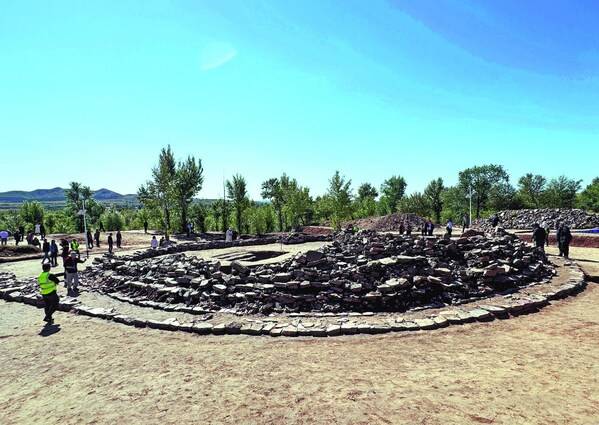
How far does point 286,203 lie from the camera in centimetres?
5141

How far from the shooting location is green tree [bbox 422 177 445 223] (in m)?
70.6

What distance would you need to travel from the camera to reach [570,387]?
6.09 m

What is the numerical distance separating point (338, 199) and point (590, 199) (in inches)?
1903

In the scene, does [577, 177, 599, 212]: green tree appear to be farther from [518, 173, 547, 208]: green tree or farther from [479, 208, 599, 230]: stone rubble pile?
A: [479, 208, 599, 230]: stone rubble pile

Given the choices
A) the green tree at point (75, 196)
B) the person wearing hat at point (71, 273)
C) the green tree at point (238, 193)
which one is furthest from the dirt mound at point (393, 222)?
the green tree at point (75, 196)

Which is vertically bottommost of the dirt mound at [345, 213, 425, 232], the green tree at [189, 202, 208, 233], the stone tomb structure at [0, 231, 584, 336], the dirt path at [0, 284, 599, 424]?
→ the dirt path at [0, 284, 599, 424]

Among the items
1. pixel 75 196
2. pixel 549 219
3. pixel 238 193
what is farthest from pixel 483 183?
pixel 75 196

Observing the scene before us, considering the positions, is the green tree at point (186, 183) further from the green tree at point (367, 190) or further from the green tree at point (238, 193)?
the green tree at point (367, 190)

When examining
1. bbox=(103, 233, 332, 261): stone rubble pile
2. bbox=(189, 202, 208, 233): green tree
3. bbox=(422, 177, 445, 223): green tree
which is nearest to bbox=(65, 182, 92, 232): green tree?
bbox=(189, 202, 208, 233): green tree

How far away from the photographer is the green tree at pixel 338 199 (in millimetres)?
44844

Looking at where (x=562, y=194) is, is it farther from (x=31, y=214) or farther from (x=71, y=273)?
(x=31, y=214)

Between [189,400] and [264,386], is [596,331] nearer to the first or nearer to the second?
[264,386]

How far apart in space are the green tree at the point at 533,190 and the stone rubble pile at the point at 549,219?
90.5 ft

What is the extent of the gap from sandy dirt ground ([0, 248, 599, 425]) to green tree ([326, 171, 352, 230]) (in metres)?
35.1
